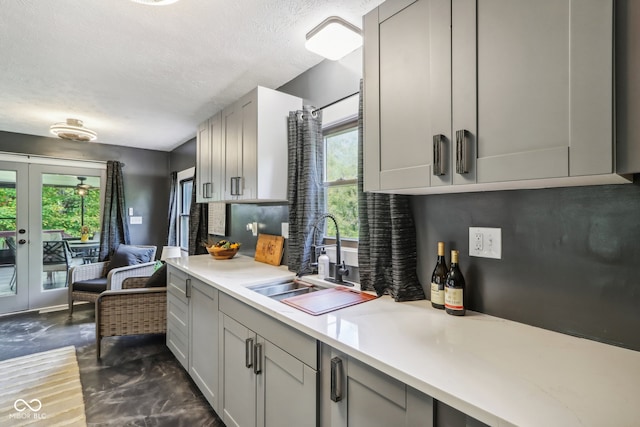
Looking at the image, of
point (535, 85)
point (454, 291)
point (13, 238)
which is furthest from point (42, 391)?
point (535, 85)

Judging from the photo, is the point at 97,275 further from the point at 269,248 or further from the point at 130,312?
the point at 269,248

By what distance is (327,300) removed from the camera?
4.86 ft

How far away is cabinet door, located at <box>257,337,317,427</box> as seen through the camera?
1.18 m

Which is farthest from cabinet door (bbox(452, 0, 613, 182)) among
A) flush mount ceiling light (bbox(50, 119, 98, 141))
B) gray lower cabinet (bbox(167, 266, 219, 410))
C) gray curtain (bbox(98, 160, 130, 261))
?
gray curtain (bbox(98, 160, 130, 261))

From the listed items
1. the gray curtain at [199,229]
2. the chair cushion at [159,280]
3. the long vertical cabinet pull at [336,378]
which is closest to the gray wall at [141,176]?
the gray curtain at [199,229]

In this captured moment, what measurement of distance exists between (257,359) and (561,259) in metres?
1.33

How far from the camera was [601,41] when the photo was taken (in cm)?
75

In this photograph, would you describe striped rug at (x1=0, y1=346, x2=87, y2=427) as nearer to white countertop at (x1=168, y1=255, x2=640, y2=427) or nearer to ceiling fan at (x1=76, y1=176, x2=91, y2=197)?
white countertop at (x1=168, y1=255, x2=640, y2=427)

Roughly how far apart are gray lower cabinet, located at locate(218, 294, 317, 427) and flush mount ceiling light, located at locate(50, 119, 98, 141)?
2926 millimetres

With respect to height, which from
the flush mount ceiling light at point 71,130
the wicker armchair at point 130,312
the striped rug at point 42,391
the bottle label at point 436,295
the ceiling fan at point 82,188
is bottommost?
the striped rug at point 42,391

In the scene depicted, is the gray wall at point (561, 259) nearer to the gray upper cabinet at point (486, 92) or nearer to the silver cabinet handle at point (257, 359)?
the gray upper cabinet at point (486, 92)

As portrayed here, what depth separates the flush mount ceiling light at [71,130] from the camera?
321cm

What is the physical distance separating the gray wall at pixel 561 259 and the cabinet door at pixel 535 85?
13.4 inches

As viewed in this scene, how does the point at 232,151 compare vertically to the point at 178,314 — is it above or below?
above
